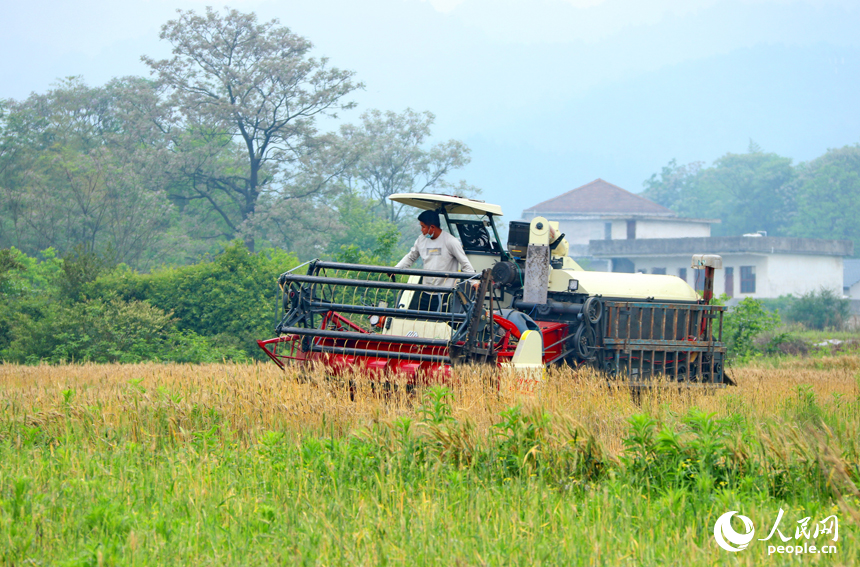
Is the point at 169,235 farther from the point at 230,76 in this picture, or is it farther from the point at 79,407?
the point at 79,407

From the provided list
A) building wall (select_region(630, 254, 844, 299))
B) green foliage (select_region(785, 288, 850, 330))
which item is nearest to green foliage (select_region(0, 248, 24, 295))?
green foliage (select_region(785, 288, 850, 330))

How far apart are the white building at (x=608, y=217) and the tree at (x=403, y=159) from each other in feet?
54.0

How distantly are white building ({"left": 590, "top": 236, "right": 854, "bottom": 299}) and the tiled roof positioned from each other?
76.5 feet

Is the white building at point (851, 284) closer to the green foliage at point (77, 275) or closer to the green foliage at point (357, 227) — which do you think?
the green foliage at point (357, 227)

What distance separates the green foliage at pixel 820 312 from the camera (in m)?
38.4

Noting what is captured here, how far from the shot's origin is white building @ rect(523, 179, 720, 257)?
228 ft

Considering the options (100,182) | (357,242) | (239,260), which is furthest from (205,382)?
(357,242)

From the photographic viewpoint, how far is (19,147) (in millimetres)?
45531

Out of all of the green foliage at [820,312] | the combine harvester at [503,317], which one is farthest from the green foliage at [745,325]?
the green foliage at [820,312]

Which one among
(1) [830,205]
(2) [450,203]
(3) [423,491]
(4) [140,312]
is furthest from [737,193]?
(3) [423,491]

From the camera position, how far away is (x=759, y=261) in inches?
2093

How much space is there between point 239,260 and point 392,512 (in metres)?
17.1

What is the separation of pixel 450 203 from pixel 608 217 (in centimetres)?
7061

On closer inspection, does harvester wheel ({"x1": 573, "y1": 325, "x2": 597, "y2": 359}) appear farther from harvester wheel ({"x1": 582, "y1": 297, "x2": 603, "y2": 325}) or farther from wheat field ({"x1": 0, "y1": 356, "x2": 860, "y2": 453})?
wheat field ({"x1": 0, "y1": 356, "x2": 860, "y2": 453})
